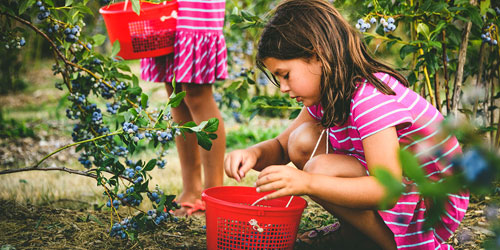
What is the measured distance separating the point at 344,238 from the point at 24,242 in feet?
3.69

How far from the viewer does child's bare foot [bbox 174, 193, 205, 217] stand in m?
2.16

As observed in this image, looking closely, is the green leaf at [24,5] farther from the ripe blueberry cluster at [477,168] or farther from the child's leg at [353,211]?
the ripe blueberry cluster at [477,168]

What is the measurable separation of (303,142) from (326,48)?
387 mm

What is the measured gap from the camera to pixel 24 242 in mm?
1641

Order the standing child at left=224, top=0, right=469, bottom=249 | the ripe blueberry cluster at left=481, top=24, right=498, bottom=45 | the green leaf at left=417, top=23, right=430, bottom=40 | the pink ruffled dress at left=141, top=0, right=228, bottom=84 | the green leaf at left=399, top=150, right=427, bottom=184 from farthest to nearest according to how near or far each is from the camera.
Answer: the pink ruffled dress at left=141, top=0, right=228, bottom=84, the ripe blueberry cluster at left=481, top=24, right=498, bottom=45, the green leaf at left=417, top=23, right=430, bottom=40, the standing child at left=224, top=0, right=469, bottom=249, the green leaf at left=399, top=150, right=427, bottom=184

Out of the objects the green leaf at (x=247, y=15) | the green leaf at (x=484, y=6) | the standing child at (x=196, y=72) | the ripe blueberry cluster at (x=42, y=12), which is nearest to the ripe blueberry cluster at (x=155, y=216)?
the standing child at (x=196, y=72)

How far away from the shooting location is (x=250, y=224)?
140cm

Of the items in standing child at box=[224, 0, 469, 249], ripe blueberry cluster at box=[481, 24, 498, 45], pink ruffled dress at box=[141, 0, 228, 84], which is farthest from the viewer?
pink ruffled dress at box=[141, 0, 228, 84]

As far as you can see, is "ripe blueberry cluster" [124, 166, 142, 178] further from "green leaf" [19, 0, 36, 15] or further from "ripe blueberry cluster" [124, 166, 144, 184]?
"green leaf" [19, 0, 36, 15]

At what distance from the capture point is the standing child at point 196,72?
7.11 feet

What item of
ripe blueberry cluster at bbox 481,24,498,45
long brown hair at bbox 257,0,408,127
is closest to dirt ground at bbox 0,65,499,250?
long brown hair at bbox 257,0,408,127

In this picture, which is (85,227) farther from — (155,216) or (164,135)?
(164,135)

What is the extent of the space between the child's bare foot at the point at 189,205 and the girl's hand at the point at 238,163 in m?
0.64

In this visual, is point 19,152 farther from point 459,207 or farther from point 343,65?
point 459,207
